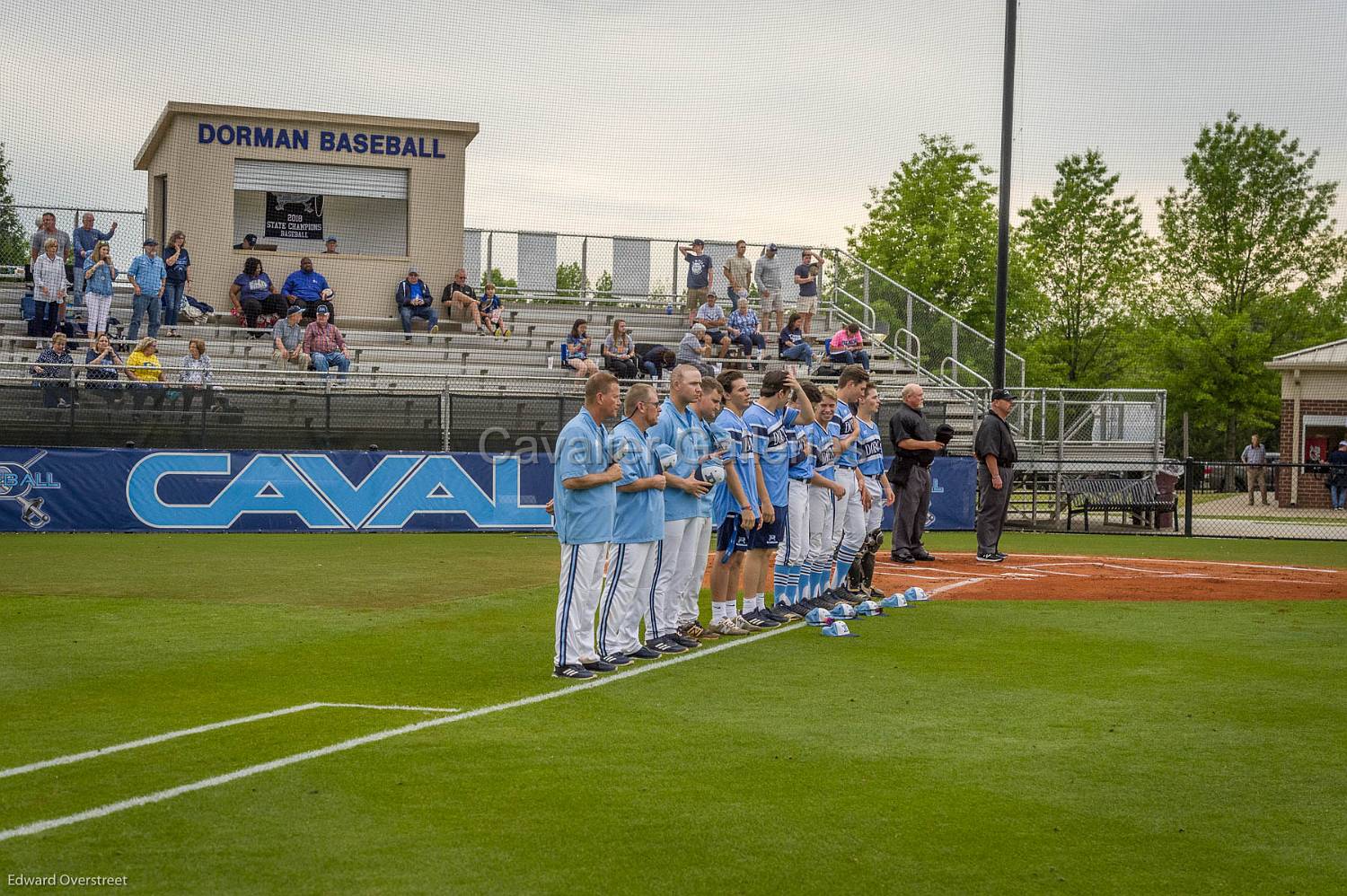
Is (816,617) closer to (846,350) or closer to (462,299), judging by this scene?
(846,350)

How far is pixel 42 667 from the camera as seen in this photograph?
29.0 feet

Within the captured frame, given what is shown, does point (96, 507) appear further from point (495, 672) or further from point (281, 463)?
point (495, 672)

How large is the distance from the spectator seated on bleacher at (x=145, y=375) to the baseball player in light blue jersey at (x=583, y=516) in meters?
13.9

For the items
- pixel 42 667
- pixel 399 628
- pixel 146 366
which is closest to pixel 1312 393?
pixel 146 366

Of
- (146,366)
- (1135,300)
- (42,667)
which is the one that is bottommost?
(42,667)

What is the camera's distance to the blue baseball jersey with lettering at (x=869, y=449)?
1277cm

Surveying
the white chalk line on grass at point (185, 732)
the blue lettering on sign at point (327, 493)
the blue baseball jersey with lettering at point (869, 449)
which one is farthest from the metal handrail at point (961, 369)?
the white chalk line on grass at point (185, 732)

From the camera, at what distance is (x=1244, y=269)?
154ft

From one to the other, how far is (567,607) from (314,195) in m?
22.3

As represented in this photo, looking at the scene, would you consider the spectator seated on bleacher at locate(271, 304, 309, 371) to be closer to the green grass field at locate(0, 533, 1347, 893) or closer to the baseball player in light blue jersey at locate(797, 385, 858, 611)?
the green grass field at locate(0, 533, 1347, 893)

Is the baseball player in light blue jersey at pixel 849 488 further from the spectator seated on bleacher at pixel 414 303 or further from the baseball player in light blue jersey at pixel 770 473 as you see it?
the spectator seated on bleacher at pixel 414 303

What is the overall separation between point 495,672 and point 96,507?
1340 cm

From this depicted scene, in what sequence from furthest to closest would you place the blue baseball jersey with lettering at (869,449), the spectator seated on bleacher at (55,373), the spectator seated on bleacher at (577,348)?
1. the spectator seated on bleacher at (577,348)
2. the spectator seated on bleacher at (55,373)
3. the blue baseball jersey with lettering at (869,449)

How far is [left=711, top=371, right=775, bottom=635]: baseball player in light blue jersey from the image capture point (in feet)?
34.4
